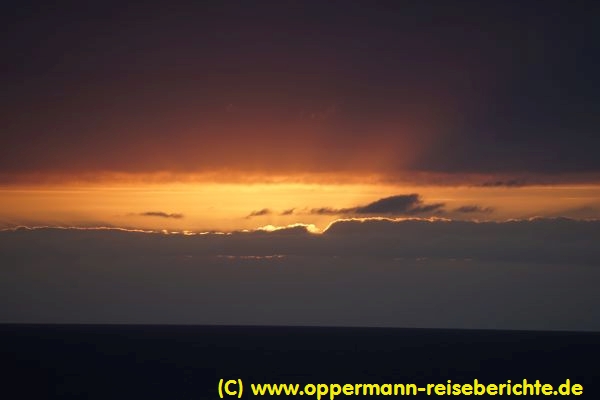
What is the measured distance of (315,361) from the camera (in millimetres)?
137000

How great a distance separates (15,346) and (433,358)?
8668cm

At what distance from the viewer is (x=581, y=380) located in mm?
108000

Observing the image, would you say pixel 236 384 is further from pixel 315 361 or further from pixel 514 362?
pixel 514 362

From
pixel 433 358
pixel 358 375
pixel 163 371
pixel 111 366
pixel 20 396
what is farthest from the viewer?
pixel 433 358

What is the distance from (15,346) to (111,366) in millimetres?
78847

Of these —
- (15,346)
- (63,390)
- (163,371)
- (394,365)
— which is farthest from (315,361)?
(15,346)

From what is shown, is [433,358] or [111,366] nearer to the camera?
[111,366]

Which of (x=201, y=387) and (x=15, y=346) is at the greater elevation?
(x=15, y=346)

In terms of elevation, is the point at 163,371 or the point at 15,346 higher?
the point at 15,346

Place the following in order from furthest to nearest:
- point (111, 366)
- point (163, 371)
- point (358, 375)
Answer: point (111, 366) → point (163, 371) → point (358, 375)

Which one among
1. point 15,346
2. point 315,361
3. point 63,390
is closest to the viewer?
point 63,390

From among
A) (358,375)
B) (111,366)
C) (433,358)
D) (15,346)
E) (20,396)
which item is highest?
(15,346)

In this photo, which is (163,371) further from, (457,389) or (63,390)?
(457,389)

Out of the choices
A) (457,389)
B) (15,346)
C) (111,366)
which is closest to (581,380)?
(457,389)
